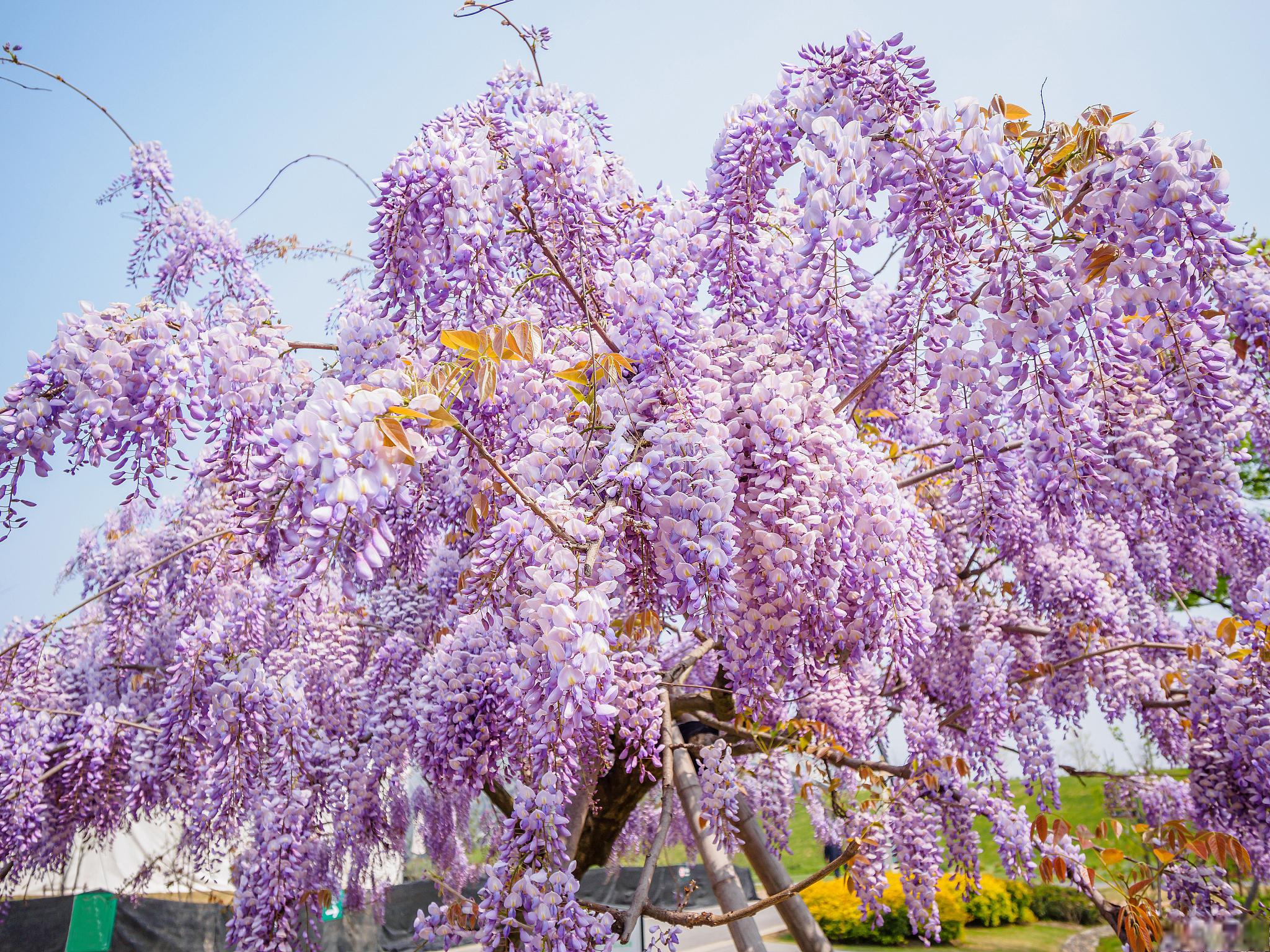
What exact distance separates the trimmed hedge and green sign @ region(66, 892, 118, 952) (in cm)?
775

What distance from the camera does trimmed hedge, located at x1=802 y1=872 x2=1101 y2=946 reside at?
917 centimetres

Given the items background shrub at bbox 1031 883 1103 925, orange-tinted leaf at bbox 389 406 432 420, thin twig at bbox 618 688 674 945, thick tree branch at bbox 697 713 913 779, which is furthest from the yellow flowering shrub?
orange-tinted leaf at bbox 389 406 432 420

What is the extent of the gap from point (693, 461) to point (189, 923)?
10.2 metres

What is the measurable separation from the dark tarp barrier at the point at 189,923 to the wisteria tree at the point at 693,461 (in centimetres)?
269

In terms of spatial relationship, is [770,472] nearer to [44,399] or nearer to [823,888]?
[44,399]

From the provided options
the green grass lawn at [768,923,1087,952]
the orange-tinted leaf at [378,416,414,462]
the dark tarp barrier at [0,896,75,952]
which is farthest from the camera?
the green grass lawn at [768,923,1087,952]

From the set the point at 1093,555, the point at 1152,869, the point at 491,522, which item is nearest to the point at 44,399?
the point at 491,522

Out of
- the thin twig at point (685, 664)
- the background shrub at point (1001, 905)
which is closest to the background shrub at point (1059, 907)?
the background shrub at point (1001, 905)

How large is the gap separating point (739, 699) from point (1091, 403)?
1.90 m

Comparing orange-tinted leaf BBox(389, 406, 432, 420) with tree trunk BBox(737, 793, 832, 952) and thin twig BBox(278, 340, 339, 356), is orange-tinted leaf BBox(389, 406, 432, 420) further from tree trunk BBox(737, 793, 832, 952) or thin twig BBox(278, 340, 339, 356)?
tree trunk BBox(737, 793, 832, 952)

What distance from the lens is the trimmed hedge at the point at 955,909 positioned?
917 centimetres

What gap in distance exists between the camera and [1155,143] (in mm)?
1547

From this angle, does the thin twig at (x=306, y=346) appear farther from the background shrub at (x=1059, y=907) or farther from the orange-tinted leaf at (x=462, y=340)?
the background shrub at (x=1059, y=907)

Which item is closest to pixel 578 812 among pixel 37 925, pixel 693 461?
pixel 693 461
